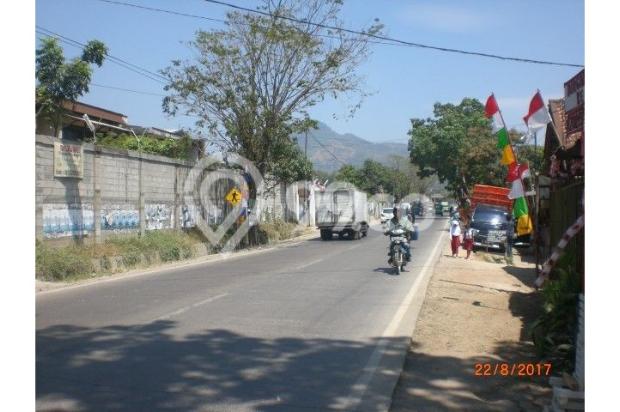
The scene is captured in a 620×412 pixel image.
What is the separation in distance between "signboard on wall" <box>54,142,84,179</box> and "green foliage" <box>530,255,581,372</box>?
14022mm

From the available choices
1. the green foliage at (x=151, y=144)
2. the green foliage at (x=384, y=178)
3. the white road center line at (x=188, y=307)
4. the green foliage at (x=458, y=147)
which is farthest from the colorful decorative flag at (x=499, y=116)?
the green foliage at (x=384, y=178)

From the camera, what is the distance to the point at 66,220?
18000 mm

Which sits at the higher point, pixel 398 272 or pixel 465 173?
pixel 465 173

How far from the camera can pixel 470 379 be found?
21.9ft

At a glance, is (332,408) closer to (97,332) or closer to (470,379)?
(470,379)

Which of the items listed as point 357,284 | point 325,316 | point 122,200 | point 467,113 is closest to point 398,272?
point 357,284

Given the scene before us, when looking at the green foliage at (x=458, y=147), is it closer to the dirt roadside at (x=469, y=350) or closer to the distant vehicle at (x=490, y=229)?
the distant vehicle at (x=490, y=229)

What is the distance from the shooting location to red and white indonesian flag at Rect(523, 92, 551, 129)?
10344mm

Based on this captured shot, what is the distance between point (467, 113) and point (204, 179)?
36160mm

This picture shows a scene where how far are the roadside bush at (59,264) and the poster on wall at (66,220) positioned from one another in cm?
70

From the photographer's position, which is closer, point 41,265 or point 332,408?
point 332,408

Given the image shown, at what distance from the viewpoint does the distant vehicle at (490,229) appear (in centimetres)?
2650

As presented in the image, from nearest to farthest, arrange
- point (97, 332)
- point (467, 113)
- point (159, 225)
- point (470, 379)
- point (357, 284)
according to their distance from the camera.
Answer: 1. point (470, 379)
2. point (97, 332)
3. point (357, 284)
4. point (159, 225)
5. point (467, 113)
